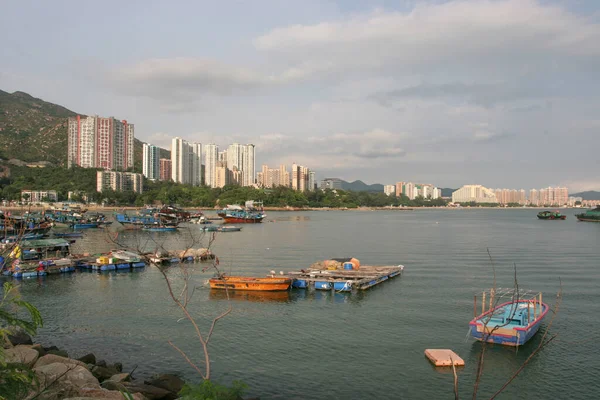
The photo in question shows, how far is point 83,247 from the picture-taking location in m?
43.7

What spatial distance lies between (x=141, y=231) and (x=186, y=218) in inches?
784

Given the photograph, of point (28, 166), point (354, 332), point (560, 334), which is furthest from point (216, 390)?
point (28, 166)

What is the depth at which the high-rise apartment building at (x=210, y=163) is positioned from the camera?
187962 mm

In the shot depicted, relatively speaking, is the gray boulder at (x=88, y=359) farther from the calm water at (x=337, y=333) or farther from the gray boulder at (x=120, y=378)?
the gray boulder at (x=120, y=378)

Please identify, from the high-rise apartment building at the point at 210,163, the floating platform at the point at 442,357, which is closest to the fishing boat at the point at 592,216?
the floating platform at the point at 442,357

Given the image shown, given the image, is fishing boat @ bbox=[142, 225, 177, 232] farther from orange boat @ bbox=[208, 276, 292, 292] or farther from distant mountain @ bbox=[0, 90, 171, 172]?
distant mountain @ bbox=[0, 90, 171, 172]

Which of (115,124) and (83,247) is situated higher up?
(115,124)

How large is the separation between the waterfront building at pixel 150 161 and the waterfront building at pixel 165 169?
159 inches

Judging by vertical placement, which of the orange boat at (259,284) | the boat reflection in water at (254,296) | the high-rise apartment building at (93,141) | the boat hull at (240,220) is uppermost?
the high-rise apartment building at (93,141)

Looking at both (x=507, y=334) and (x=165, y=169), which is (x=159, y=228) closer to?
(x=507, y=334)

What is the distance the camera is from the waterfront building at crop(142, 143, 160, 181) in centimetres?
16925

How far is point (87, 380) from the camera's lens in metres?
10.1

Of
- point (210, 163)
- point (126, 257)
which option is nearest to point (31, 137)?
point (210, 163)

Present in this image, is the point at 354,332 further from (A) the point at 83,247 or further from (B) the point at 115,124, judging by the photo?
(B) the point at 115,124
